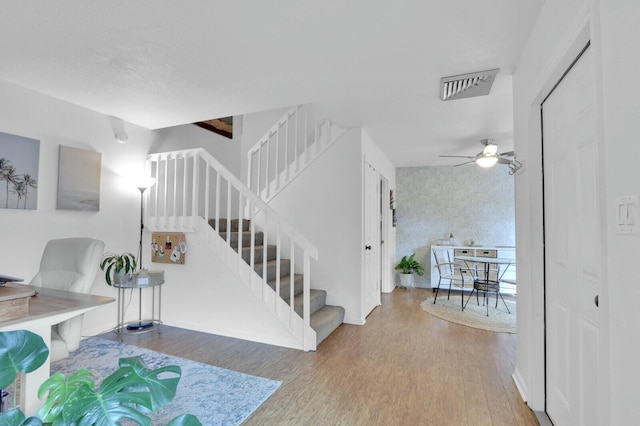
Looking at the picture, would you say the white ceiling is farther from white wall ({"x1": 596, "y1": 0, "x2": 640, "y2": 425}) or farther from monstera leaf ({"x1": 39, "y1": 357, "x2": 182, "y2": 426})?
monstera leaf ({"x1": 39, "y1": 357, "x2": 182, "y2": 426})

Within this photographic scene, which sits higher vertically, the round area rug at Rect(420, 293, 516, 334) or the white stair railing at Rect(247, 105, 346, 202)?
the white stair railing at Rect(247, 105, 346, 202)

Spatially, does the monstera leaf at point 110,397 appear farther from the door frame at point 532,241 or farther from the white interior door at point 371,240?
the white interior door at point 371,240

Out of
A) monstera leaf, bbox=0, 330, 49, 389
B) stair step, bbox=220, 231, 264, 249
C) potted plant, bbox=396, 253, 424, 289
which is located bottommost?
potted plant, bbox=396, 253, 424, 289

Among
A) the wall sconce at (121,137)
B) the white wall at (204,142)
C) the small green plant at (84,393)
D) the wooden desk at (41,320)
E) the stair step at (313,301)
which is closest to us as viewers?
the small green plant at (84,393)

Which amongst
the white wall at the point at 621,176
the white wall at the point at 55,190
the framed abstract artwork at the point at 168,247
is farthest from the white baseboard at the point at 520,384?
the white wall at the point at 55,190

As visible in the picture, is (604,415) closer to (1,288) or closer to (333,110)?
(1,288)

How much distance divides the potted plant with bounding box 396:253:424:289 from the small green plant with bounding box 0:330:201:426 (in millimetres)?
5184

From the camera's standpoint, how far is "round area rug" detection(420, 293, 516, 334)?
11.9 ft

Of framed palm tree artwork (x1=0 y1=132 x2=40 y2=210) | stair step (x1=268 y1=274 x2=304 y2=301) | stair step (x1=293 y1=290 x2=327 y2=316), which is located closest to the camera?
framed palm tree artwork (x1=0 y1=132 x2=40 y2=210)

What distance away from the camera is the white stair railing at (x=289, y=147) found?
3.98m

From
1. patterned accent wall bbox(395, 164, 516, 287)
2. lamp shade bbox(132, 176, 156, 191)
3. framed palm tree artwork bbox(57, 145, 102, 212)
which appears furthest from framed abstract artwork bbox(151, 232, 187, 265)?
patterned accent wall bbox(395, 164, 516, 287)

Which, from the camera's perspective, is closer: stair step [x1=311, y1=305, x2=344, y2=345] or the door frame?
the door frame

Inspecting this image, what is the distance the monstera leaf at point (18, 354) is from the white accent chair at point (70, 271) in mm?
1006

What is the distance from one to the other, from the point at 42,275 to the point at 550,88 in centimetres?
336
